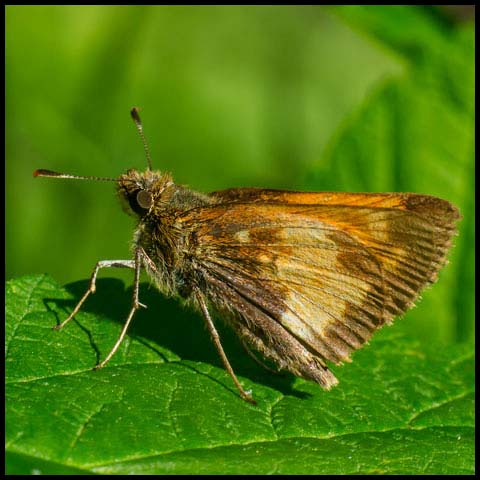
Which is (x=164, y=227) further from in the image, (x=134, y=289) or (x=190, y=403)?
(x=190, y=403)

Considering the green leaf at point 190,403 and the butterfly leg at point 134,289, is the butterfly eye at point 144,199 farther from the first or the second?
the green leaf at point 190,403

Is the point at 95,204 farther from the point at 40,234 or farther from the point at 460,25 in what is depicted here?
the point at 460,25

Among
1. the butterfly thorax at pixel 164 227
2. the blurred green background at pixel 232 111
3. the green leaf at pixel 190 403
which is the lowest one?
the green leaf at pixel 190 403

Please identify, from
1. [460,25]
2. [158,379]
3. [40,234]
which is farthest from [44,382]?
[460,25]

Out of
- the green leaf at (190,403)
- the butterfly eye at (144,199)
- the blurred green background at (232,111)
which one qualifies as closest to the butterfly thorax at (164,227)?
the butterfly eye at (144,199)

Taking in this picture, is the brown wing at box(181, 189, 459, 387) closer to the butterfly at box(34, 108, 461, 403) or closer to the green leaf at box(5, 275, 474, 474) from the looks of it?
the butterfly at box(34, 108, 461, 403)

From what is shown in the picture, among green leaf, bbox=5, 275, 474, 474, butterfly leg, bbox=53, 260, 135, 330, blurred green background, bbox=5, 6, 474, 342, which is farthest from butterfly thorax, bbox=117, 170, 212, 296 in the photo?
blurred green background, bbox=5, 6, 474, 342

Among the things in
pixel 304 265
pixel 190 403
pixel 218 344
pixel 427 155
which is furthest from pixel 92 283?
pixel 427 155
